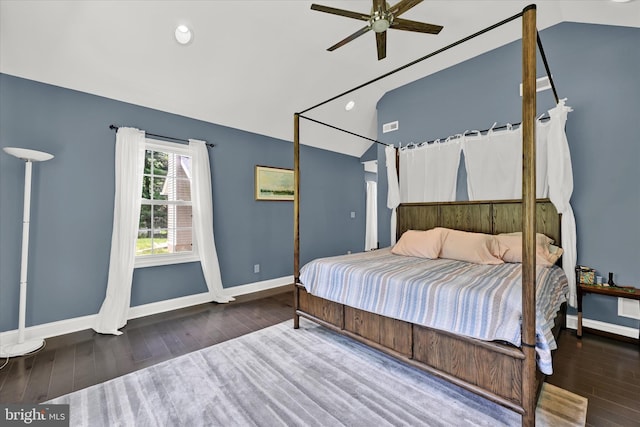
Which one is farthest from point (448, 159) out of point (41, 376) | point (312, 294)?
point (41, 376)

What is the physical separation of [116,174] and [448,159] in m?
4.13

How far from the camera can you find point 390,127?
4613 mm

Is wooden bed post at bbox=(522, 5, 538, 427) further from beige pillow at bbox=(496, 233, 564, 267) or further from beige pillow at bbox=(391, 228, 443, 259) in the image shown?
beige pillow at bbox=(391, 228, 443, 259)

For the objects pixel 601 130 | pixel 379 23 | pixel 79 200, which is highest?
pixel 379 23

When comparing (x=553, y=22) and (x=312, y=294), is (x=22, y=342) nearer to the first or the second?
(x=312, y=294)

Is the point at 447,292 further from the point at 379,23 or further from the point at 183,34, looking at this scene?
the point at 183,34

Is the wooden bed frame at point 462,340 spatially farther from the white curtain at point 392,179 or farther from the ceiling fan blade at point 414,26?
the ceiling fan blade at point 414,26

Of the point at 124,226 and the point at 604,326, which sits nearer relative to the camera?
the point at 604,326

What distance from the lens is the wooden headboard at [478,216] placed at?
310 cm

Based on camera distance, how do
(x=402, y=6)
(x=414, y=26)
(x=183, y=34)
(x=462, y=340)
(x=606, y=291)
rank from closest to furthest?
(x=462, y=340), (x=402, y=6), (x=414, y=26), (x=606, y=291), (x=183, y=34)

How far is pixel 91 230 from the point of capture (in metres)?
3.00

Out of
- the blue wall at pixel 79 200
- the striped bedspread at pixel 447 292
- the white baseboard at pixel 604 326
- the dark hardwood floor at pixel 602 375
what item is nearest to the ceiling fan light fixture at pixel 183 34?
the blue wall at pixel 79 200

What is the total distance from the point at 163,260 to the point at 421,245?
10.5ft

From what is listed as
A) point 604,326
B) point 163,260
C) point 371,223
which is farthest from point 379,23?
point 371,223
